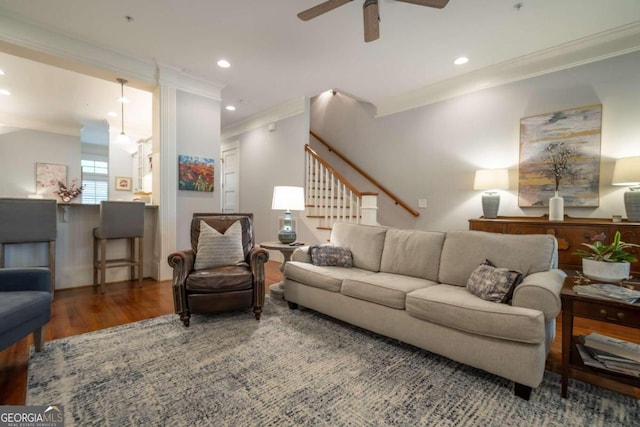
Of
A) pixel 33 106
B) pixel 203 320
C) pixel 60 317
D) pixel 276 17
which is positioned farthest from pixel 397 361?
pixel 33 106

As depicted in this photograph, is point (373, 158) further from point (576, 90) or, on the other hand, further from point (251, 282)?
point (251, 282)

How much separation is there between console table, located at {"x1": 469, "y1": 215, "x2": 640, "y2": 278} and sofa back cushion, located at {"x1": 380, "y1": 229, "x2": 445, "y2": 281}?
1.29m

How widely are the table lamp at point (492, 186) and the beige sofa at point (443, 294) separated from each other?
1.43 metres

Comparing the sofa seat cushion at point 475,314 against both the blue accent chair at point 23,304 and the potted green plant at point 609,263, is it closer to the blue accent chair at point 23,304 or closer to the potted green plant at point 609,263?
the potted green plant at point 609,263

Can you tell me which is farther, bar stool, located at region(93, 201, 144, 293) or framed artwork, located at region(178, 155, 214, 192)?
framed artwork, located at region(178, 155, 214, 192)

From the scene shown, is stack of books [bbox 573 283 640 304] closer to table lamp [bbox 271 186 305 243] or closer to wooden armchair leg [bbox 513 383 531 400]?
wooden armchair leg [bbox 513 383 531 400]

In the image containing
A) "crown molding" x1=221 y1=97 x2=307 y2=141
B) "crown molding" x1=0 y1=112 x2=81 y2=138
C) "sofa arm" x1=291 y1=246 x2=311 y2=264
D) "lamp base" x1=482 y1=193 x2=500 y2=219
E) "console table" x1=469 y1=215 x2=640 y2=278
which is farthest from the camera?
"crown molding" x1=0 y1=112 x2=81 y2=138

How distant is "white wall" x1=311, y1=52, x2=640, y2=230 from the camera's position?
2.97 meters

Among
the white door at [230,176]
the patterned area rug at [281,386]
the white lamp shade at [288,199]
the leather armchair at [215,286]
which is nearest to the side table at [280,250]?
the leather armchair at [215,286]

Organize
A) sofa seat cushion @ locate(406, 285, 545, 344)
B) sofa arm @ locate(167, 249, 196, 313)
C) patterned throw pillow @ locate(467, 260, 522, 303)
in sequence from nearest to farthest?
sofa seat cushion @ locate(406, 285, 545, 344)
patterned throw pillow @ locate(467, 260, 522, 303)
sofa arm @ locate(167, 249, 196, 313)

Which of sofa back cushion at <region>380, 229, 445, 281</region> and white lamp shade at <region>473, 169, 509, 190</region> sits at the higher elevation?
white lamp shade at <region>473, 169, 509, 190</region>

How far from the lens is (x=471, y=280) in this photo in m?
2.03

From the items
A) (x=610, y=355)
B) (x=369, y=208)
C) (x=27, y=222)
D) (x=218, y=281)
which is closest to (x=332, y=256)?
(x=218, y=281)

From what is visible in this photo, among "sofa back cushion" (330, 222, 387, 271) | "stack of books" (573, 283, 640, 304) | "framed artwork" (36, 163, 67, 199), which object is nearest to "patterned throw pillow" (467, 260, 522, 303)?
"stack of books" (573, 283, 640, 304)
